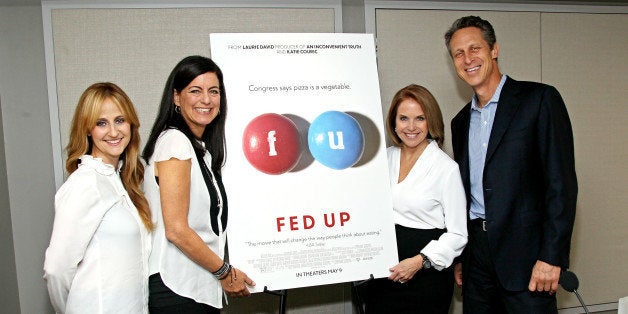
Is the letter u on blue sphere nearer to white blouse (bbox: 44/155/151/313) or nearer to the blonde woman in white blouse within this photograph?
the blonde woman in white blouse

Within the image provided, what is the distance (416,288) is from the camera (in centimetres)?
196

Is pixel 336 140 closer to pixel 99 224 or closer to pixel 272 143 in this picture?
pixel 272 143

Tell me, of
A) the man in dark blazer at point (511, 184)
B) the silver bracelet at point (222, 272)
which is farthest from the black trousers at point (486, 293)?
the silver bracelet at point (222, 272)

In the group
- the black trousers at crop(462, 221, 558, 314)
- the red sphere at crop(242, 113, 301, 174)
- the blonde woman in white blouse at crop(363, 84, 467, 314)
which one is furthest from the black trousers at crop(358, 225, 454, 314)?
the red sphere at crop(242, 113, 301, 174)

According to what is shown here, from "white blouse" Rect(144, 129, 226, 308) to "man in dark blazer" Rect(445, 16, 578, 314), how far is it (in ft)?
3.71

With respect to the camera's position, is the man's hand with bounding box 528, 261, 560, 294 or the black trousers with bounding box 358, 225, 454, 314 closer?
the man's hand with bounding box 528, 261, 560, 294

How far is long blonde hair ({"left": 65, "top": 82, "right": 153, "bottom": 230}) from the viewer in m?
1.53

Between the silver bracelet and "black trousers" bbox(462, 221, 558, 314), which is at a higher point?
the silver bracelet

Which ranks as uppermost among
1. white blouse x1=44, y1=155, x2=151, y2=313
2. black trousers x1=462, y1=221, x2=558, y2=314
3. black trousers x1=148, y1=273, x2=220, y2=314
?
→ white blouse x1=44, y1=155, x2=151, y2=313

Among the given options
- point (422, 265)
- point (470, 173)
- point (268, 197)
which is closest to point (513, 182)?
point (470, 173)

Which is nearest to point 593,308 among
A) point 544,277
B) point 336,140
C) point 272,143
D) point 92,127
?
point 544,277

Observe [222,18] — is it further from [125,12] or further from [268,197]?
[268,197]

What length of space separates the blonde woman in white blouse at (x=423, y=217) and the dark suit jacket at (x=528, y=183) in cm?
15

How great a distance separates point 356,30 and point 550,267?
1563mm
